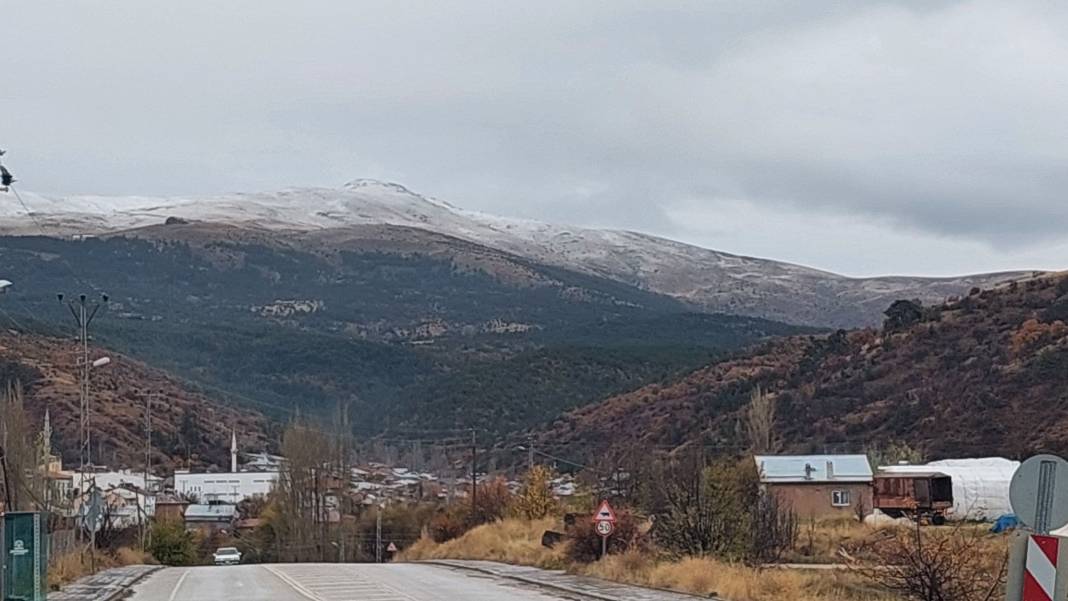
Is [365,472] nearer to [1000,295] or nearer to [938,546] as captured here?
[1000,295]

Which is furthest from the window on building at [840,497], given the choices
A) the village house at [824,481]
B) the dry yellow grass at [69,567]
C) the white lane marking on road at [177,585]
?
the dry yellow grass at [69,567]

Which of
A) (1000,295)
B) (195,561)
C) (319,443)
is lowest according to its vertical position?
(195,561)

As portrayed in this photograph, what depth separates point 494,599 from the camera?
29.7m

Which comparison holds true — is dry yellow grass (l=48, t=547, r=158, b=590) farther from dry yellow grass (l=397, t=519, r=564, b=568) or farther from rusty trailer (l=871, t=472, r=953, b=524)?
rusty trailer (l=871, t=472, r=953, b=524)

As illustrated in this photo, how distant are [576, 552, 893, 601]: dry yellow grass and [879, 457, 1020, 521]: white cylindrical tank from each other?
24.2 meters

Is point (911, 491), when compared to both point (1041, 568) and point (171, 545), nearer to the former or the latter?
point (171, 545)

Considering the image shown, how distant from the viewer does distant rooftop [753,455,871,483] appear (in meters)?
66.2

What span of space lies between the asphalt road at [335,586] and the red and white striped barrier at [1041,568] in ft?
57.9

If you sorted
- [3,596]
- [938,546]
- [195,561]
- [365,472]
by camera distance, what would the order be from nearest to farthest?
[938,546]
[3,596]
[195,561]
[365,472]

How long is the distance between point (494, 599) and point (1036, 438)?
1797 inches

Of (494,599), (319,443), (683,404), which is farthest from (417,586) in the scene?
(683,404)

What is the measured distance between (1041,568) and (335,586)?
23.8 m

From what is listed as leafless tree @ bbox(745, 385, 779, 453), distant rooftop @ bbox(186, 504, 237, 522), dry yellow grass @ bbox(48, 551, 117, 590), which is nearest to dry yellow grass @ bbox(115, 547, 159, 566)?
dry yellow grass @ bbox(48, 551, 117, 590)

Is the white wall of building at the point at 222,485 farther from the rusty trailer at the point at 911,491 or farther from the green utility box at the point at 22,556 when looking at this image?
the green utility box at the point at 22,556
